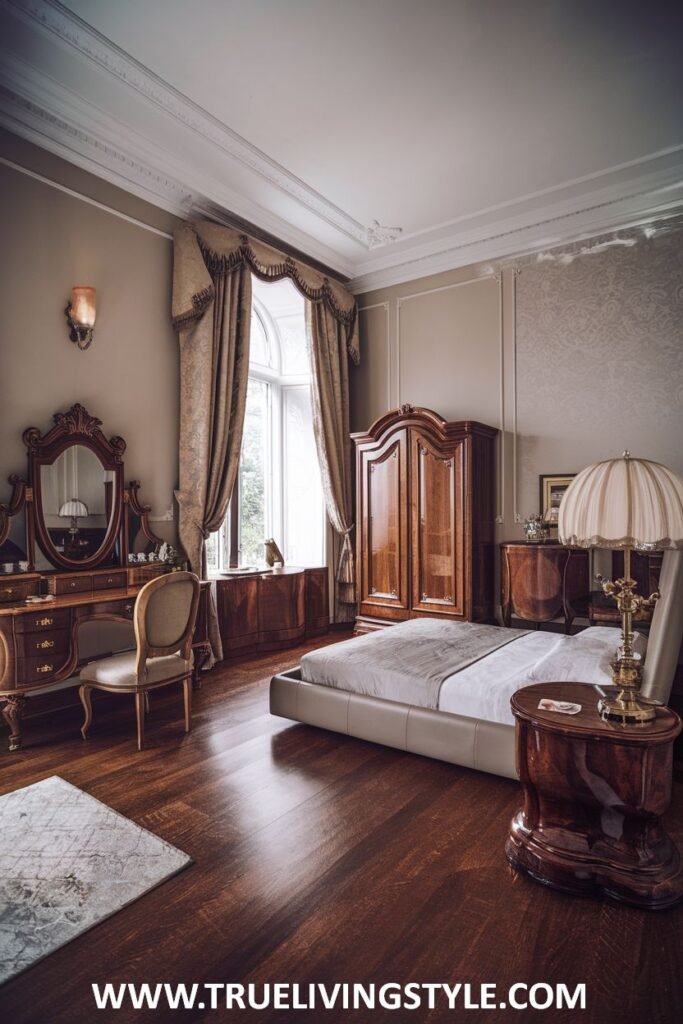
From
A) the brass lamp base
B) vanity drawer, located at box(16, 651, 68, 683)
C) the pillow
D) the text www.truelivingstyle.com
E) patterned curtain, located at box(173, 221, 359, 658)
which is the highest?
patterned curtain, located at box(173, 221, 359, 658)

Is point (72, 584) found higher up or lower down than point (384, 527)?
lower down

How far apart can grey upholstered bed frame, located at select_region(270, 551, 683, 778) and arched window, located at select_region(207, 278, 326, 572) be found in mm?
2503

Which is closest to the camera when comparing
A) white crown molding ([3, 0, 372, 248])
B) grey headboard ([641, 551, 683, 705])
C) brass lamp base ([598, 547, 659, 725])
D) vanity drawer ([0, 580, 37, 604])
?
brass lamp base ([598, 547, 659, 725])

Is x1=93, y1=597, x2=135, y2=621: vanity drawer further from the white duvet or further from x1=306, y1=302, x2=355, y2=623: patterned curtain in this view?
x1=306, y1=302, x2=355, y2=623: patterned curtain

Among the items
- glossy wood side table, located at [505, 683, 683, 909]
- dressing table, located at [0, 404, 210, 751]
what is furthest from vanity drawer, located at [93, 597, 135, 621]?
glossy wood side table, located at [505, 683, 683, 909]

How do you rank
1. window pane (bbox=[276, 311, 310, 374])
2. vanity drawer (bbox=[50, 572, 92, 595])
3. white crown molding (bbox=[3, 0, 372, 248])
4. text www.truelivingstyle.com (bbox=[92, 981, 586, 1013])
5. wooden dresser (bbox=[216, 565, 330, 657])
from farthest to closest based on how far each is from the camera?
window pane (bbox=[276, 311, 310, 374]), wooden dresser (bbox=[216, 565, 330, 657]), vanity drawer (bbox=[50, 572, 92, 595]), white crown molding (bbox=[3, 0, 372, 248]), text www.truelivingstyle.com (bbox=[92, 981, 586, 1013])

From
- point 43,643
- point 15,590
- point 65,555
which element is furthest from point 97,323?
point 43,643

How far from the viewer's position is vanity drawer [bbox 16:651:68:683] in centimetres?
283

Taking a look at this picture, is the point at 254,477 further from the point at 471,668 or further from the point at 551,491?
the point at 471,668

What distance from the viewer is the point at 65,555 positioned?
11.2 feet

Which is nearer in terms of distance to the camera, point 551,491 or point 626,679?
point 626,679

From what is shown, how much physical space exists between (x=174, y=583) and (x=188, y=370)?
71.2 inches

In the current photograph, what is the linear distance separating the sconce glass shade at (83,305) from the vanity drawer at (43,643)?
5.91 feet

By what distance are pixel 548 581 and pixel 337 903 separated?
2.82m
